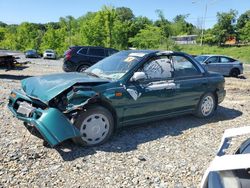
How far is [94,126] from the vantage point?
4312 mm

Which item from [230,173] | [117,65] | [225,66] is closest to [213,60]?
[225,66]

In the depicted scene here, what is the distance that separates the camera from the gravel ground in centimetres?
342

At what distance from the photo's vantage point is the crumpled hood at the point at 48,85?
4074 mm

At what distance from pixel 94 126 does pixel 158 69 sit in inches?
69.8

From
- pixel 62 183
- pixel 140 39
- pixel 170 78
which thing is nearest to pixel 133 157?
pixel 62 183

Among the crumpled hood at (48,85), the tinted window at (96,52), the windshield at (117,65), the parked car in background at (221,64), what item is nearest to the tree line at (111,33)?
the parked car in background at (221,64)

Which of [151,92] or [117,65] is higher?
[117,65]

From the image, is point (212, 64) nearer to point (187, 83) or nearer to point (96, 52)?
point (96, 52)

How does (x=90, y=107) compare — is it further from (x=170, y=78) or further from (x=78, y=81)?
(x=170, y=78)

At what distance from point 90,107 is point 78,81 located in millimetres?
450

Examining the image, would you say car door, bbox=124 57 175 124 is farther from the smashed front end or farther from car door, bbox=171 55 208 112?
the smashed front end

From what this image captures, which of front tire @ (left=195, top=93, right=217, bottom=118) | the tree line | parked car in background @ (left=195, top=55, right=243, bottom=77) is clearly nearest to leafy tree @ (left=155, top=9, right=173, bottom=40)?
the tree line

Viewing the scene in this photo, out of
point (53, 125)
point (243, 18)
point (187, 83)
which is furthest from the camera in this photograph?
point (243, 18)

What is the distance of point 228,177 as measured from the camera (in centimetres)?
193
